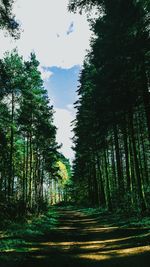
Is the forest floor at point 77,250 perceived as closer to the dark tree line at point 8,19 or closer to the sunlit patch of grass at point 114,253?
the sunlit patch of grass at point 114,253

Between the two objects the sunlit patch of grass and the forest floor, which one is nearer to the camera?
the forest floor

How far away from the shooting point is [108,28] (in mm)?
17531

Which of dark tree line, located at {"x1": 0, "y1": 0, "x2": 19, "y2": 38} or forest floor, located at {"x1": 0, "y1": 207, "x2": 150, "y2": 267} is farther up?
dark tree line, located at {"x1": 0, "y1": 0, "x2": 19, "y2": 38}

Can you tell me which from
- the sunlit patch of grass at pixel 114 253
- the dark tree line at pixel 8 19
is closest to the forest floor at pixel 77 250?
the sunlit patch of grass at pixel 114 253

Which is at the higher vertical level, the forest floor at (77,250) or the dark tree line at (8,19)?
the dark tree line at (8,19)

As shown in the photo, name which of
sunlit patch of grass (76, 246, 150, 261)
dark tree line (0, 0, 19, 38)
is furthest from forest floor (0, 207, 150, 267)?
dark tree line (0, 0, 19, 38)

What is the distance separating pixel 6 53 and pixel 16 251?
23.4 meters

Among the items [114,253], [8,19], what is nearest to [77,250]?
[114,253]

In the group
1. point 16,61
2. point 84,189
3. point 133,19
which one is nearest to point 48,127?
point 16,61

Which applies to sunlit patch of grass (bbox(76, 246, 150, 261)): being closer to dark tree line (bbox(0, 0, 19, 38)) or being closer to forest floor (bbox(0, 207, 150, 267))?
forest floor (bbox(0, 207, 150, 267))

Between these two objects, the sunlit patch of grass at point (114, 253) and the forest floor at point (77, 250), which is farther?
the sunlit patch of grass at point (114, 253)

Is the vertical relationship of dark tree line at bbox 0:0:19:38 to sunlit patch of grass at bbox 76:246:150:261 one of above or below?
above

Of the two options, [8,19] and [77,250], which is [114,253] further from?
[8,19]

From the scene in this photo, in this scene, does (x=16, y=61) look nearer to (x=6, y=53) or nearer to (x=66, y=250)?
(x=6, y=53)
